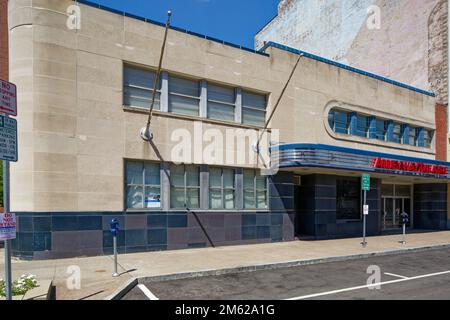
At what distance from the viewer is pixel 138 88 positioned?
12000mm

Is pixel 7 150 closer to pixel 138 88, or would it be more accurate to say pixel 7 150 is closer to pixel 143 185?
pixel 143 185

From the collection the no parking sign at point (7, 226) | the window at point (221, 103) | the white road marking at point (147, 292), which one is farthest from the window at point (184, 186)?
the no parking sign at point (7, 226)

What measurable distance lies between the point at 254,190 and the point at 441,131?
54.3 feet

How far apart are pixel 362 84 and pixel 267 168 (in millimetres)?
8323

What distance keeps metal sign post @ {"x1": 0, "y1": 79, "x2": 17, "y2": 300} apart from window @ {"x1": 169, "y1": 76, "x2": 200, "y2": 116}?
7.79 m

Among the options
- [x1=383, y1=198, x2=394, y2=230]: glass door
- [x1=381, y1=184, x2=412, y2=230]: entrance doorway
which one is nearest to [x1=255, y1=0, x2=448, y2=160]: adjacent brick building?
[x1=381, y1=184, x2=412, y2=230]: entrance doorway

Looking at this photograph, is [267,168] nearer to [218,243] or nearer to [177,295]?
[218,243]

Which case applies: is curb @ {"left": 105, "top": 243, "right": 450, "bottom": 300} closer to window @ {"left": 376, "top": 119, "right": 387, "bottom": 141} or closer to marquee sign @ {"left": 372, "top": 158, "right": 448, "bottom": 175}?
marquee sign @ {"left": 372, "top": 158, "right": 448, "bottom": 175}

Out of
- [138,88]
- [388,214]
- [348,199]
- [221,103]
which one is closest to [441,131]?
[388,214]

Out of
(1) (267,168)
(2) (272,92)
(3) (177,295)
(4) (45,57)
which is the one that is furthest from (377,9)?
(3) (177,295)

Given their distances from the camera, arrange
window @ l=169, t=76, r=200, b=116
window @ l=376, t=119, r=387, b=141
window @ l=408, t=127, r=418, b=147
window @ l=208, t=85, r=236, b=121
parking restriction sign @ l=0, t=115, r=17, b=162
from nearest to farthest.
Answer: parking restriction sign @ l=0, t=115, r=17, b=162 → window @ l=169, t=76, r=200, b=116 → window @ l=208, t=85, r=236, b=121 → window @ l=376, t=119, r=387, b=141 → window @ l=408, t=127, r=418, b=147

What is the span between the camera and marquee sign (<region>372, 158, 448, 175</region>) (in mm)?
15469

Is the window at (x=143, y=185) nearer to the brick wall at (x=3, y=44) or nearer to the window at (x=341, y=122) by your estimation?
the brick wall at (x=3, y=44)

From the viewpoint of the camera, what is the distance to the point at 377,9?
1022 inches
